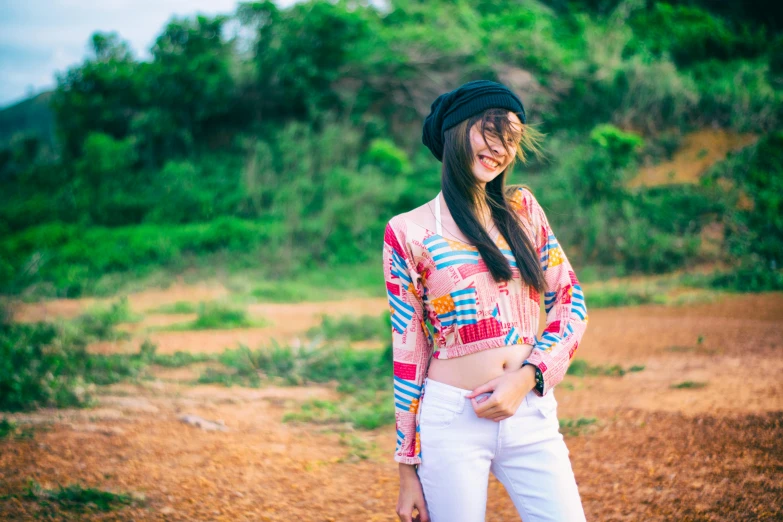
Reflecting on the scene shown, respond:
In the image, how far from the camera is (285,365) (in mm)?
5727

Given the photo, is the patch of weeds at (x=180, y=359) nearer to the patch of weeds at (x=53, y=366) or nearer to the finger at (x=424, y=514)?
the patch of weeds at (x=53, y=366)

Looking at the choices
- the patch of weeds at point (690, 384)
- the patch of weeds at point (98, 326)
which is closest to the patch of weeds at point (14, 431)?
the patch of weeds at point (98, 326)

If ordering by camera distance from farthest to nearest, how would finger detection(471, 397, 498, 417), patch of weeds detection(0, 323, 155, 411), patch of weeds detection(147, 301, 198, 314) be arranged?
1. patch of weeds detection(147, 301, 198, 314)
2. patch of weeds detection(0, 323, 155, 411)
3. finger detection(471, 397, 498, 417)

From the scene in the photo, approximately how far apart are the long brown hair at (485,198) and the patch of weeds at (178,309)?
25.8 ft

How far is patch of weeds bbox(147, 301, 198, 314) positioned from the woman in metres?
7.83

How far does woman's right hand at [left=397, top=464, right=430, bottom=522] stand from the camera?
5.00ft

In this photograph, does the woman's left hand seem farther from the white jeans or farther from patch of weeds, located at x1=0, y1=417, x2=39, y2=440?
patch of weeds, located at x1=0, y1=417, x2=39, y2=440

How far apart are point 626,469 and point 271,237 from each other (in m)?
10.1

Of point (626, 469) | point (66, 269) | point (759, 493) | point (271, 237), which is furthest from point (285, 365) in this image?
point (66, 269)

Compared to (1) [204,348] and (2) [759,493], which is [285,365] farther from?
(2) [759,493]

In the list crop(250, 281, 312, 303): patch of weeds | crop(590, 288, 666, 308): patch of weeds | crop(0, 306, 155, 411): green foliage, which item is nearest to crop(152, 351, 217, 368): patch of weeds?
crop(0, 306, 155, 411): green foliage

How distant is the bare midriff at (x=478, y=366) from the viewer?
1.54 meters

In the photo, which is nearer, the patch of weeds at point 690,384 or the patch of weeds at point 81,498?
the patch of weeds at point 81,498

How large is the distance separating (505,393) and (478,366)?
4.8 inches
